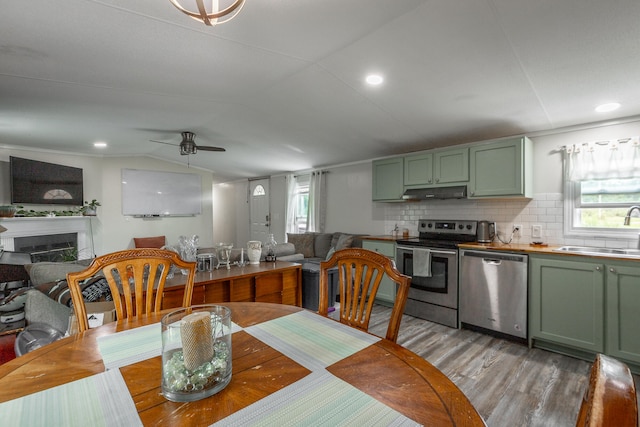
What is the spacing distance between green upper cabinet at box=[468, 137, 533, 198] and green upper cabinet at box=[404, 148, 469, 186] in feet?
0.32

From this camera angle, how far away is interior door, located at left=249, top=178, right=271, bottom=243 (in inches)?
286

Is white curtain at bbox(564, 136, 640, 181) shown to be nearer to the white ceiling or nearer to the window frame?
the window frame

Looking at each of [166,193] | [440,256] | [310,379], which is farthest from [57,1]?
[166,193]

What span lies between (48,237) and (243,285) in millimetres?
4431

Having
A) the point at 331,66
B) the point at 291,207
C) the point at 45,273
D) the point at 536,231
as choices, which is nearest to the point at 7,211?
the point at 45,273

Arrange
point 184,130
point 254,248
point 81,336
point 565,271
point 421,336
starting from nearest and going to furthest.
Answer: point 81,336 → point 565,271 → point 254,248 → point 421,336 → point 184,130

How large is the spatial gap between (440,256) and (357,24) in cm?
251

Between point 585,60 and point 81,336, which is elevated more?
point 585,60

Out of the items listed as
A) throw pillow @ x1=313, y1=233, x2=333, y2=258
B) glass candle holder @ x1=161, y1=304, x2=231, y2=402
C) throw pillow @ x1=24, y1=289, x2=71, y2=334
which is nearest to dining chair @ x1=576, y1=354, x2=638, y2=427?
glass candle holder @ x1=161, y1=304, x2=231, y2=402

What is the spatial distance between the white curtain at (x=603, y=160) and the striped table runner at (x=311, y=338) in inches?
125

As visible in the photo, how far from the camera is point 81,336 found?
1167mm

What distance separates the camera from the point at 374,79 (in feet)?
8.54

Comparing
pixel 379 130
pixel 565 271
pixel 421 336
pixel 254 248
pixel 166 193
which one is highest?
pixel 379 130

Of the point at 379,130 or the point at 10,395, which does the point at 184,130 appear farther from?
the point at 10,395
